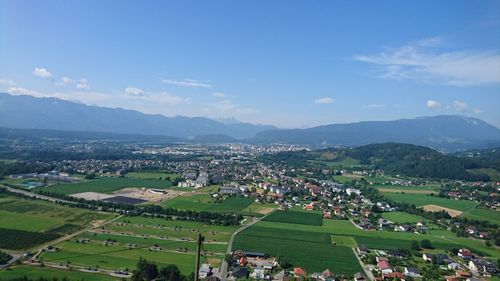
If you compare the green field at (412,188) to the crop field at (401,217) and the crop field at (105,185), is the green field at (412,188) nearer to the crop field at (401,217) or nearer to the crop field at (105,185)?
the crop field at (401,217)

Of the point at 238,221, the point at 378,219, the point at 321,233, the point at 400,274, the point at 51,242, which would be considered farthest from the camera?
the point at 378,219

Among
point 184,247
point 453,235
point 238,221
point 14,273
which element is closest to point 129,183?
point 238,221

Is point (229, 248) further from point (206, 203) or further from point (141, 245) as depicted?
point (206, 203)

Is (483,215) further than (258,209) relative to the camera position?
No

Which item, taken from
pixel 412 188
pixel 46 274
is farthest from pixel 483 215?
pixel 46 274

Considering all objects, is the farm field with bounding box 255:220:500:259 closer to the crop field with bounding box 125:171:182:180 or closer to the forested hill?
the crop field with bounding box 125:171:182:180

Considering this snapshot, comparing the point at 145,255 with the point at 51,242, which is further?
the point at 51,242

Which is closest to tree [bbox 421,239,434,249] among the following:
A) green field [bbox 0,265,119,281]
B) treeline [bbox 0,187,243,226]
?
treeline [bbox 0,187,243,226]

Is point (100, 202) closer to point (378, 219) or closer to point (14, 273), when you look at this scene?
point (14, 273)
